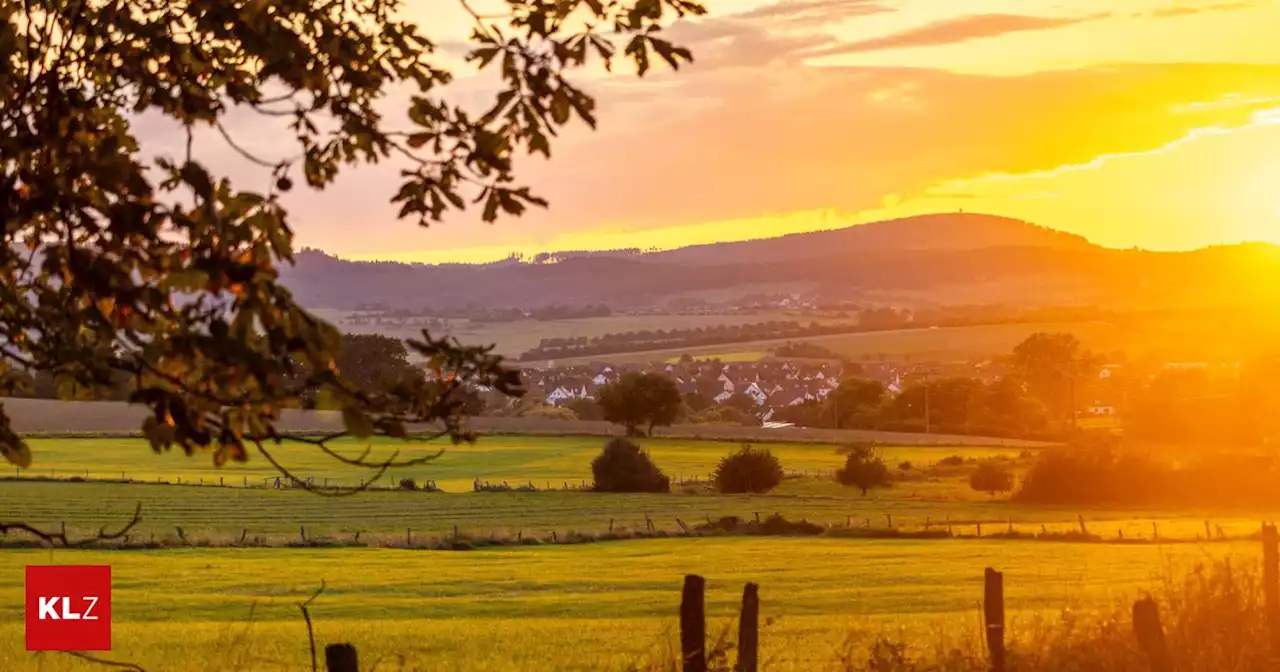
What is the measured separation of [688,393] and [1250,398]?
57745mm

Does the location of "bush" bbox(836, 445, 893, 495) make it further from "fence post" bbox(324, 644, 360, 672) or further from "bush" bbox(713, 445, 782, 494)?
"fence post" bbox(324, 644, 360, 672)

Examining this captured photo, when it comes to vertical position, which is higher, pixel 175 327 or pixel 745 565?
pixel 175 327

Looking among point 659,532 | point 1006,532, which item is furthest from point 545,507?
point 1006,532

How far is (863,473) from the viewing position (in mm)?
86562

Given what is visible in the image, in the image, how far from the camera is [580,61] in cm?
621

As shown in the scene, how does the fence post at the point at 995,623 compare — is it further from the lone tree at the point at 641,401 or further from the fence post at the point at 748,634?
the lone tree at the point at 641,401

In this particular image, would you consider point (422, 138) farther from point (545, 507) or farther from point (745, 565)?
point (545, 507)

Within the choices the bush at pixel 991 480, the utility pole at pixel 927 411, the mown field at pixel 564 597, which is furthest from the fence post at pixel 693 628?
Result: the utility pole at pixel 927 411

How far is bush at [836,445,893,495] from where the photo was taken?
8644 centimetres

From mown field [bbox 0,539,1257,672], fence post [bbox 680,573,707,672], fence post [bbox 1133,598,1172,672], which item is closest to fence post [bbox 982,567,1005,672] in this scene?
mown field [bbox 0,539,1257,672]

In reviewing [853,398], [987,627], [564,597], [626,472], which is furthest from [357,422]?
[853,398]

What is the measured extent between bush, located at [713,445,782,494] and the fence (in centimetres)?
7132

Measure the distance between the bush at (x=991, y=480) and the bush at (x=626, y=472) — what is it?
18.1 meters

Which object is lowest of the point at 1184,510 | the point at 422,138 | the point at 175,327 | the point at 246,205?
the point at 1184,510
